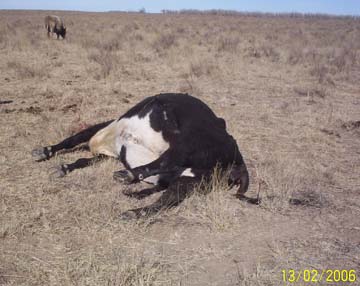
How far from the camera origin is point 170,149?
3.59 meters

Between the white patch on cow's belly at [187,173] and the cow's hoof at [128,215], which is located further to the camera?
the white patch on cow's belly at [187,173]

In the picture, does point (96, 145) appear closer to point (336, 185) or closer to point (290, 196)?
point (290, 196)

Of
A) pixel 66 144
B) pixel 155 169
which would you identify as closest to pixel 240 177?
pixel 155 169

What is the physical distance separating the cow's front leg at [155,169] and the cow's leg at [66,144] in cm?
158

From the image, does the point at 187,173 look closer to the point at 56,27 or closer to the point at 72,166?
the point at 72,166

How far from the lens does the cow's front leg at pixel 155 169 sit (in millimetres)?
3328

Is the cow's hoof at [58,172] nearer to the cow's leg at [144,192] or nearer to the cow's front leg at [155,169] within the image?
the cow's leg at [144,192]

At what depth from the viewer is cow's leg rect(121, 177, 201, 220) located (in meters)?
3.33

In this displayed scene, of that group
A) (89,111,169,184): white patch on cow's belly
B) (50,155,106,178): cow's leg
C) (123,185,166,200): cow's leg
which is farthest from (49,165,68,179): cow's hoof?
(123,185,166,200): cow's leg

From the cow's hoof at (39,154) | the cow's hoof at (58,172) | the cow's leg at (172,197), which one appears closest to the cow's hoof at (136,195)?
the cow's leg at (172,197)
